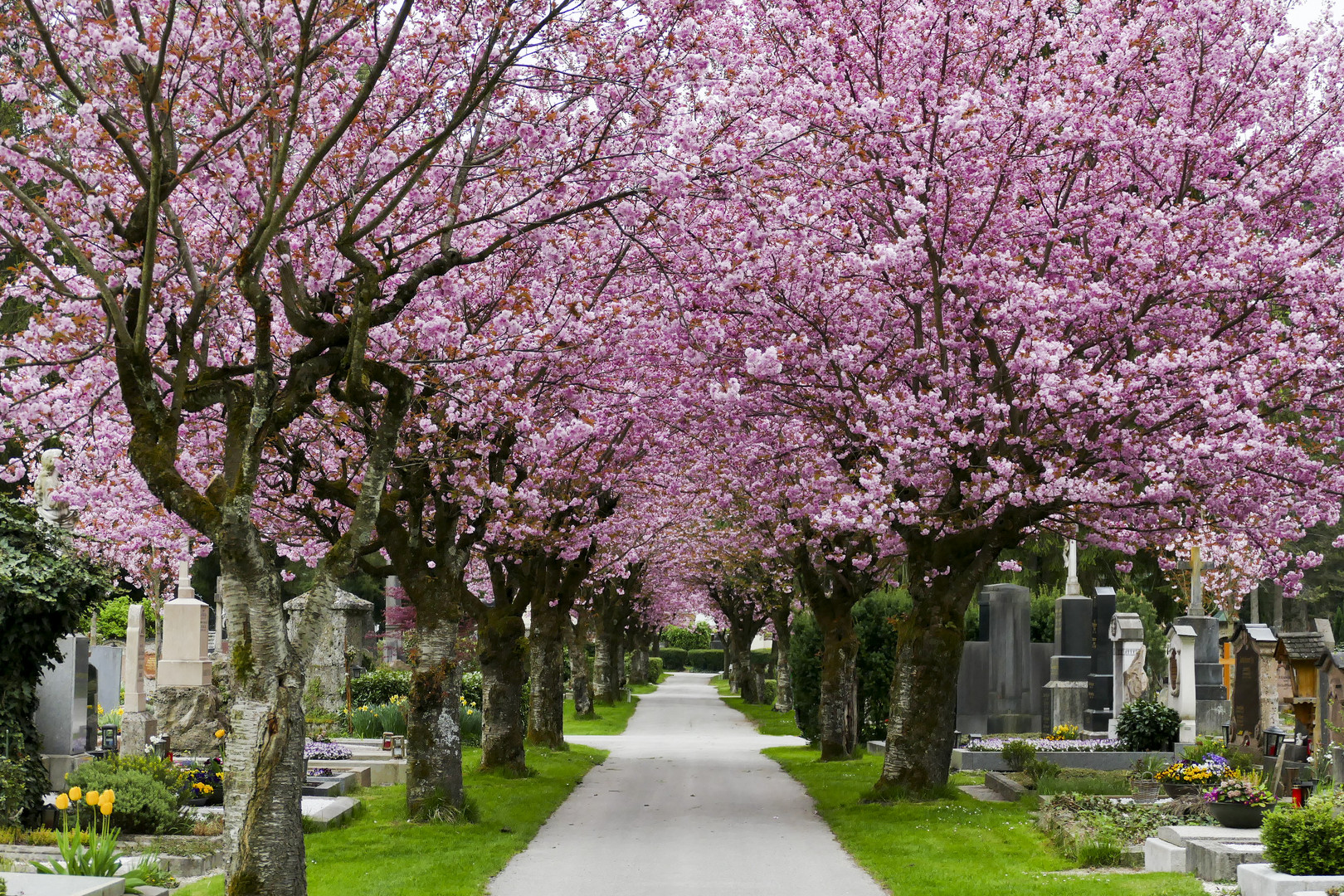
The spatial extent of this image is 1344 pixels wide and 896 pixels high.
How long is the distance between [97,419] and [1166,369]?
1159 centimetres

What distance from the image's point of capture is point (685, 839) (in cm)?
1466

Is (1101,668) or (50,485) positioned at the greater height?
(50,485)

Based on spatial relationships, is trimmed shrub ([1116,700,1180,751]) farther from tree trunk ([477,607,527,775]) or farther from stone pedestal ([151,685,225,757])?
stone pedestal ([151,685,225,757])

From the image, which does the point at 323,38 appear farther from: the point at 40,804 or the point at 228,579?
the point at 40,804

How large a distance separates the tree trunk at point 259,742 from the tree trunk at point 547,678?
15.4 meters

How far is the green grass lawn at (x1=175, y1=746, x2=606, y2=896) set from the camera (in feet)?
36.4

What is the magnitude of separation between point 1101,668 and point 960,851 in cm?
1384

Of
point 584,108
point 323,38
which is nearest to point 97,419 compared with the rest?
point 323,38

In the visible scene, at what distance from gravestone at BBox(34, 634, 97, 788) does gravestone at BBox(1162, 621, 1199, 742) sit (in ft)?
51.5

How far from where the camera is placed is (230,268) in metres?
10.6

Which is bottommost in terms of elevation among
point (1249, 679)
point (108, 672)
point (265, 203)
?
point (108, 672)

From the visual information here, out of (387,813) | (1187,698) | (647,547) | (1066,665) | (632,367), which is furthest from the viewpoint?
(647,547)

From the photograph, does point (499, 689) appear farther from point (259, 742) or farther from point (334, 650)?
point (259, 742)

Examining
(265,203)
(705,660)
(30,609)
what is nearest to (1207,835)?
(265,203)
